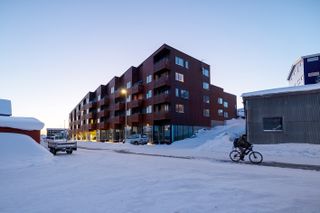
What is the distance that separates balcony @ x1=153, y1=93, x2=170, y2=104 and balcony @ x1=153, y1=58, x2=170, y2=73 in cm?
459

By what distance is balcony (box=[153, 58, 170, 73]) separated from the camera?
4022 cm

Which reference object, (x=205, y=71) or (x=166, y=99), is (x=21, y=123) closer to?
(x=166, y=99)

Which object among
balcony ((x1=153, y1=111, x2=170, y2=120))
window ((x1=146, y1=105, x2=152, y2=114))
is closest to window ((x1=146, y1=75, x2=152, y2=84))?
window ((x1=146, y1=105, x2=152, y2=114))

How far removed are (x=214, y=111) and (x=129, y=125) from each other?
20.3 meters

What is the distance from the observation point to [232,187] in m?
7.83

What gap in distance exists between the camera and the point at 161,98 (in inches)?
1593

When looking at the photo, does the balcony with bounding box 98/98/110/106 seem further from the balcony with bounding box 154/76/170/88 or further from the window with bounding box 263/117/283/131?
the window with bounding box 263/117/283/131

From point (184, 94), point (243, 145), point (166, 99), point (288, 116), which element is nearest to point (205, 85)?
point (184, 94)

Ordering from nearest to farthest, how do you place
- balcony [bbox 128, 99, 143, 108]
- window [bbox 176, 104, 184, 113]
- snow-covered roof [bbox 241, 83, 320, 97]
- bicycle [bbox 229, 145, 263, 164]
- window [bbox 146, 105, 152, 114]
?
bicycle [bbox 229, 145, 263, 164]
snow-covered roof [bbox 241, 83, 320, 97]
window [bbox 176, 104, 184, 113]
window [bbox 146, 105, 152, 114]
balcony [bbox 128, 99, 143, 108]

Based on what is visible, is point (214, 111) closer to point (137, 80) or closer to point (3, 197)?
point (137, 80)

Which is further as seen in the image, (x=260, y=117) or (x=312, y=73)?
(x=312, y=73)

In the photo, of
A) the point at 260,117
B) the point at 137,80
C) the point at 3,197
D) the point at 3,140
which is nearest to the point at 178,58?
the point at 137,80

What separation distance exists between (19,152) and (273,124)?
21.4 metres

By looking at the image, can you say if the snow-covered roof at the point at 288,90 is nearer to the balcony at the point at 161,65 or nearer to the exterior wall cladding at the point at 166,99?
the exterior wall cladding at the point at 166,99
